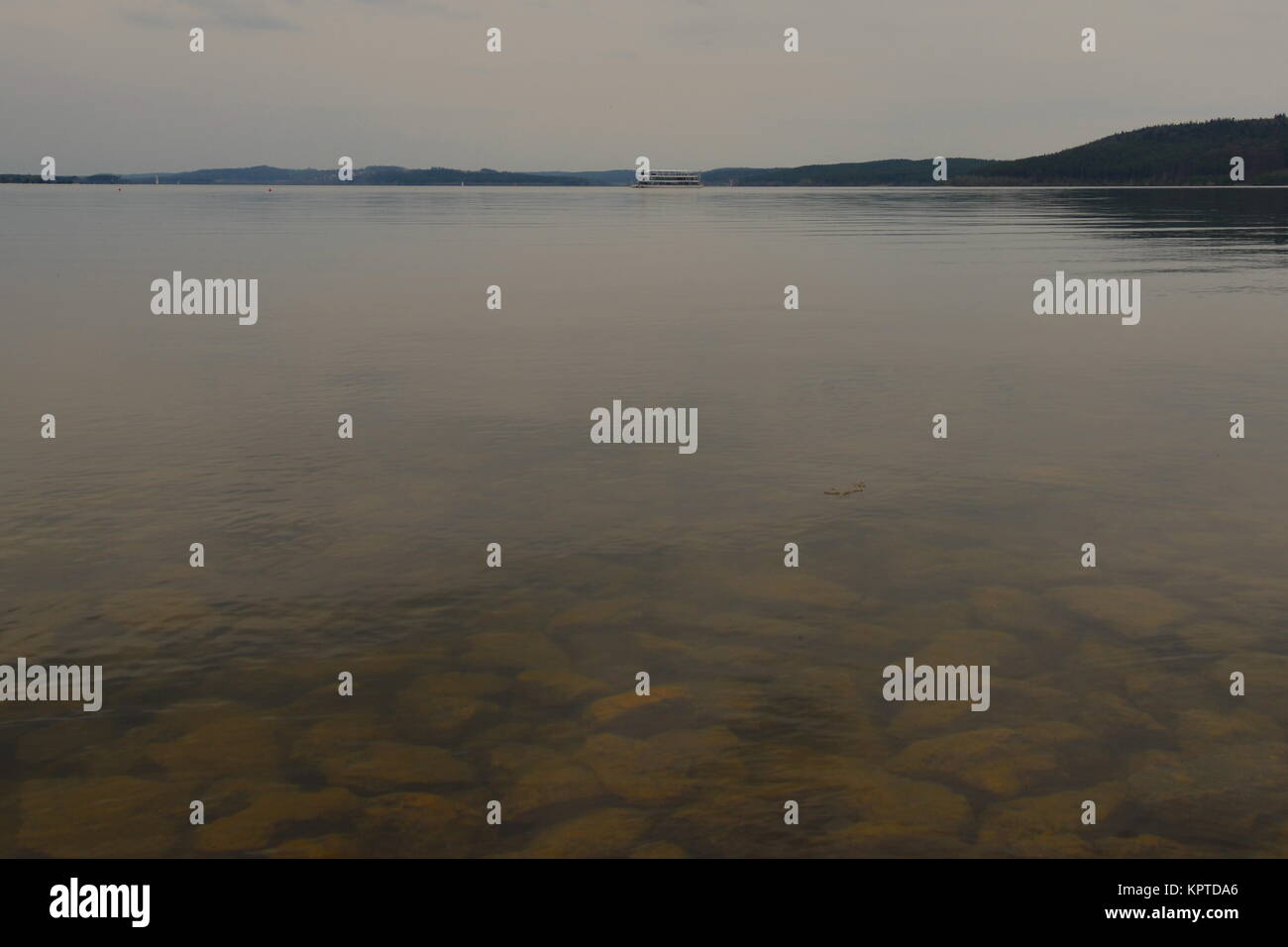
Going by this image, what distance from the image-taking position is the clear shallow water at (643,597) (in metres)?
9.06

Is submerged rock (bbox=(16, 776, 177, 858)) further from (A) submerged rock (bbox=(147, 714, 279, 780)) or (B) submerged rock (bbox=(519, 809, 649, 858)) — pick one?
(B) submerged rock (bbox=(519, 809, 649, 858))

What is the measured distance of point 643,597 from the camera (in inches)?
526

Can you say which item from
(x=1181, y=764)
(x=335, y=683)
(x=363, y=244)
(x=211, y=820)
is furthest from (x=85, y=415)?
(x=363, y=244)

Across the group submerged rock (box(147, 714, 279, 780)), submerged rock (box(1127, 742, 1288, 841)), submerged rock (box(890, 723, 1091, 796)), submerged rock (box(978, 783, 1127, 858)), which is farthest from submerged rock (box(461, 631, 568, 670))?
submerged rock (box(1127, 742, 1288, 841))

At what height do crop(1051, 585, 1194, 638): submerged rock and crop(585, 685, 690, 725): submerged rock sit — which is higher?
crop(1051, 585, 1194, 638): submerged rock

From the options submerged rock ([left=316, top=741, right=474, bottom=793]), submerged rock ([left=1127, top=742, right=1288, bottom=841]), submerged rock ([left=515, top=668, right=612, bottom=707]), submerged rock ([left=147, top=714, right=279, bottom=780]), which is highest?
submerged rock ([left=515, top=668, right=612, bottom=707])

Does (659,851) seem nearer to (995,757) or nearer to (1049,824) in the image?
(1049,824)

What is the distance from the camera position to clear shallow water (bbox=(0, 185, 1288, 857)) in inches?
357

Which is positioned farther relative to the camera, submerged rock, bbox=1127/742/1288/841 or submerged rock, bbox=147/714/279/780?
submerged rock, bbox=147/714/279/780

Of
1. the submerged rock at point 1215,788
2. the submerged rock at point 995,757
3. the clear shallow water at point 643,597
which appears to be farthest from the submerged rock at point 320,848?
the submerged rock at point 1215,788

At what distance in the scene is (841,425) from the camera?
72.1ft
